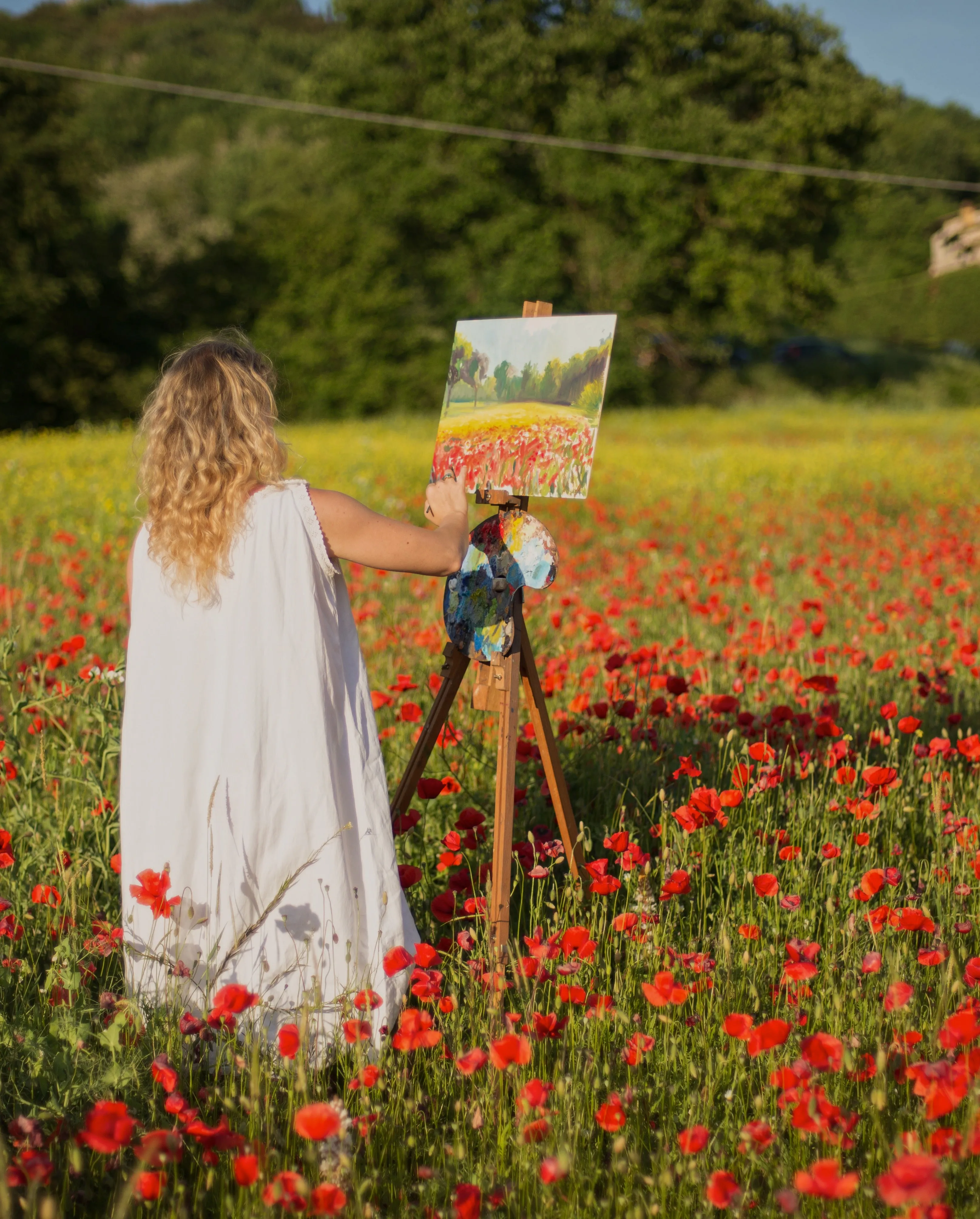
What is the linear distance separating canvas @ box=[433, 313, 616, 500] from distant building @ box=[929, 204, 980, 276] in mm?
31600

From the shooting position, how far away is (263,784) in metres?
2.10

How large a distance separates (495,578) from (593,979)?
35.9 inches

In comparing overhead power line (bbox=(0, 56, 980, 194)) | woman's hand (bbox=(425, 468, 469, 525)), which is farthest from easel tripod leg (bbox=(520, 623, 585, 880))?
overhead power line (bbox=(0, 56, 980, 194))

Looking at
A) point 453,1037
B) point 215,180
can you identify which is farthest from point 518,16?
point 453,1037

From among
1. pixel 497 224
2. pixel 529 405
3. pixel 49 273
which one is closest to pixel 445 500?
pixel 529 405

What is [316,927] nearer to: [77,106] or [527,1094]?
[527,1094]

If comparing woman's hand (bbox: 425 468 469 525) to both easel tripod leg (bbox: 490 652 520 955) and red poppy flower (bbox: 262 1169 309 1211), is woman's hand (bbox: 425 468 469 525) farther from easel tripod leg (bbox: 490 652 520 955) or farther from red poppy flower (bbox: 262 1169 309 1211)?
red poppy flower (bbox: 262 1169 309 1211)

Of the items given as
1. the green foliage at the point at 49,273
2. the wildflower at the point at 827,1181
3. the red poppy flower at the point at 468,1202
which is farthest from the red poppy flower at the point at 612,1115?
the green foliage at the point at 49,273

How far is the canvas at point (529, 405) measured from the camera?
2352 mm

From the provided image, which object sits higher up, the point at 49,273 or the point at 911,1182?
the point at 49,273

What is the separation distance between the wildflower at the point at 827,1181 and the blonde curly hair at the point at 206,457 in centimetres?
148

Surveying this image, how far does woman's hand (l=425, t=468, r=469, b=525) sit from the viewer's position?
2283mm

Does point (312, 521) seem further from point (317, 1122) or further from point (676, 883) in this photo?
point (317, 1122)

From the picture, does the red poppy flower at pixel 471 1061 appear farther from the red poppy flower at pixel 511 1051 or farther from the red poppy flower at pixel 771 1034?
the red poppy flower at pixel 771 1034
